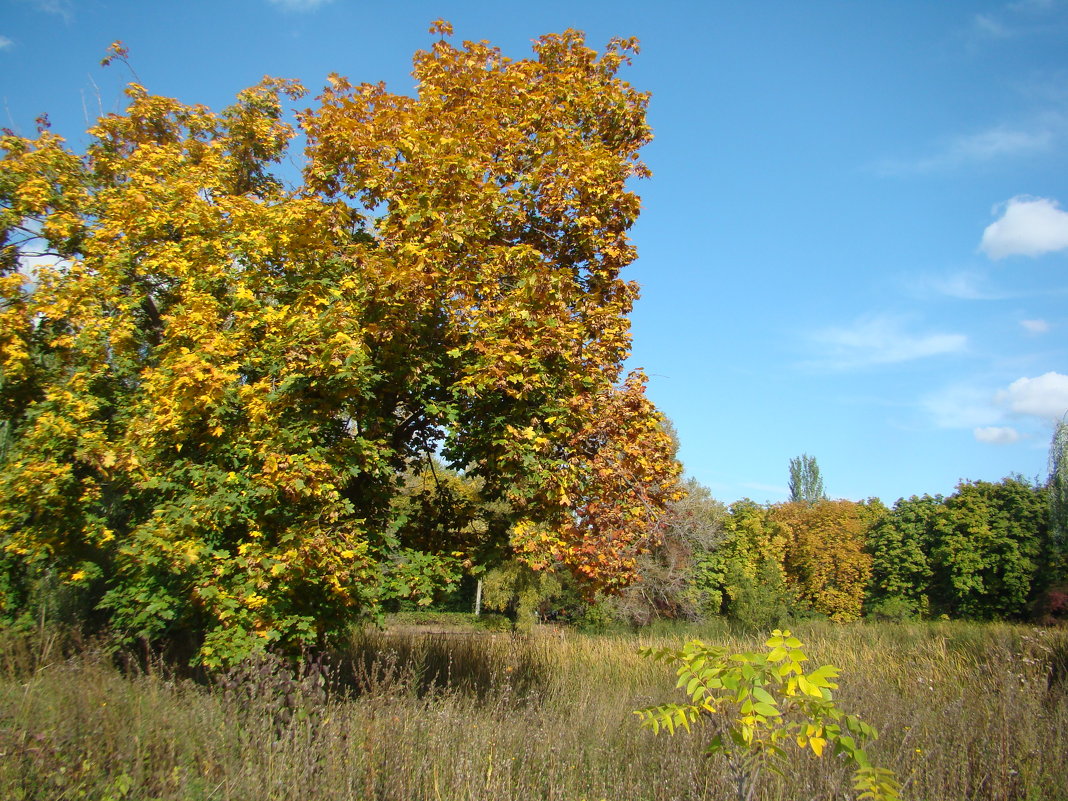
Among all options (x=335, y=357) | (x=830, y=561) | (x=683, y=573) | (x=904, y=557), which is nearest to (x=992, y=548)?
(x=904, y=557)

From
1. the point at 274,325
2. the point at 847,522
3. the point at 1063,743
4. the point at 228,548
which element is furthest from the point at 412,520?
the point at 847,522

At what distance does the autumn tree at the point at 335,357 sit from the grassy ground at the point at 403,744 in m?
0.98

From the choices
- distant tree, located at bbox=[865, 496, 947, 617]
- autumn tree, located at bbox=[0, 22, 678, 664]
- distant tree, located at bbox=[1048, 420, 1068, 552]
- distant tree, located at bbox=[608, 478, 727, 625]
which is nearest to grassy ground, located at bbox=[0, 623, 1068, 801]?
autumn tree, located at bbox=[0, 22, 678, 664]

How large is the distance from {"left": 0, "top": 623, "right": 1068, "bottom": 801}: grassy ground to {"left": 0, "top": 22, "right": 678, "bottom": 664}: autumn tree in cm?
98

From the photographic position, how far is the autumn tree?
5824 mm

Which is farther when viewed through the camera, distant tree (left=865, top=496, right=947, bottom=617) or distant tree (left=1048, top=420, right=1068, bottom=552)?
distant tree (left=865, top=496, right=947, bottom=617)

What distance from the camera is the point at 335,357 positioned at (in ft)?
17.9

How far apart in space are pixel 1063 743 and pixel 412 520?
6192 mm

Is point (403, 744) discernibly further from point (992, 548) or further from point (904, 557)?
point (904, 557)

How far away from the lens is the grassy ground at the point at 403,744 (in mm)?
3594

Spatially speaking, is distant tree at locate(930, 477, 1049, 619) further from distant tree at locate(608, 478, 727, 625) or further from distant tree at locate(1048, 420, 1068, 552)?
distant tree at locate(608, 478, 727, 625)

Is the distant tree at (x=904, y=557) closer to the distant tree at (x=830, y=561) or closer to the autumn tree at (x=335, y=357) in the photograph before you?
the distant tree at (x=830, y=561)

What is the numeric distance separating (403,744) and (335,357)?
9.65ft

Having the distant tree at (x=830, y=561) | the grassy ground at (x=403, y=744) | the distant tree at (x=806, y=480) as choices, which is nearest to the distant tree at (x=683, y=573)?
the distant tree at (x=830, y=561)
